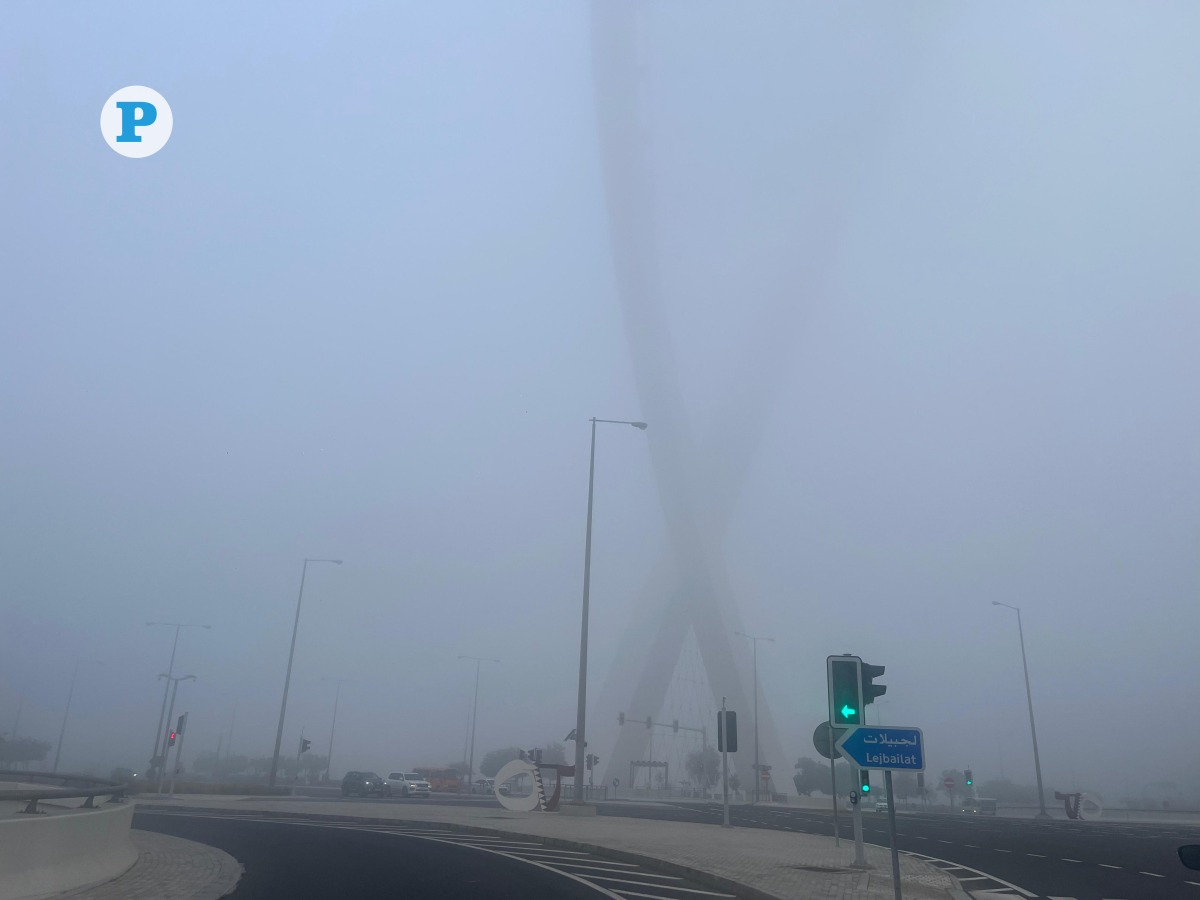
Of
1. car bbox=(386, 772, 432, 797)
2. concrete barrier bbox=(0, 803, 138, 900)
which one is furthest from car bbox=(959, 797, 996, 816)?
concrete barrier bbox=(0, 803, 138, 900)

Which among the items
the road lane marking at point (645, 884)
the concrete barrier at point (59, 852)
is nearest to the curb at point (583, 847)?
the road lane marking at point (645, 884)

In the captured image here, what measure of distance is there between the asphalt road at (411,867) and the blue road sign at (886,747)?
3.03 m

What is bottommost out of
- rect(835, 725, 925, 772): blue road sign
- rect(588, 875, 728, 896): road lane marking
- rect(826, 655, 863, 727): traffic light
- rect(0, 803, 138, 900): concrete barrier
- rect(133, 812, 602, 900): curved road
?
rect(133, 812, 602, 900): curved road

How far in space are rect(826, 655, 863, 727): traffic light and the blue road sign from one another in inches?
135

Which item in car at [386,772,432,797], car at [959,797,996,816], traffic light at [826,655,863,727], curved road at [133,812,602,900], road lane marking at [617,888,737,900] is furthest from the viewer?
car at [959,797,996,816]

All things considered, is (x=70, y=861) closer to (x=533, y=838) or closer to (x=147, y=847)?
(x=147, y=847)

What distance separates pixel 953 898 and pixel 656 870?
504 centimetres

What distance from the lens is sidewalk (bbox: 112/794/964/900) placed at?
538 inches

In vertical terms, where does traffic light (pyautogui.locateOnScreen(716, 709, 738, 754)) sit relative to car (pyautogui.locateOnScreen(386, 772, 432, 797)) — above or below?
above

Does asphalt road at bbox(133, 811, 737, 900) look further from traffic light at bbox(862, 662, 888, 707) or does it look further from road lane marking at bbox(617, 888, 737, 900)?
traffic light at bbox(862, 662, 888, 707)

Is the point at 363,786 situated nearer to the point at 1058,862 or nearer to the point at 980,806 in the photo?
the point at 1058,862

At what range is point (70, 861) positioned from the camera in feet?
38.7

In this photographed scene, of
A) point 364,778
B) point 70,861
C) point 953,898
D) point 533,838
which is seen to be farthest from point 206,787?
point 953,898

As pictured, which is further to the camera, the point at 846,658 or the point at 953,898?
the point at 846,658
